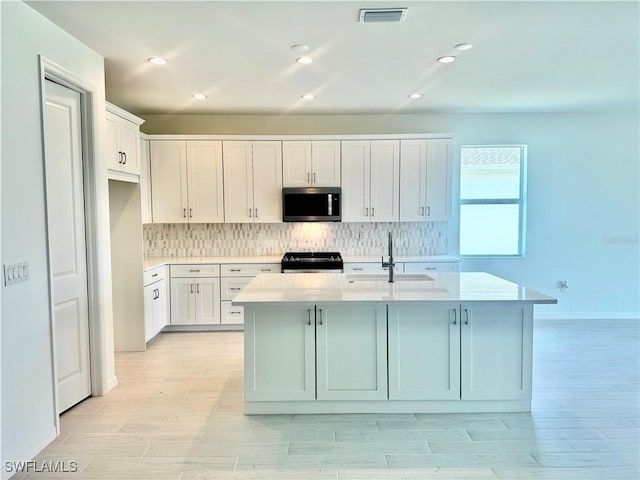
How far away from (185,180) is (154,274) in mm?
1195

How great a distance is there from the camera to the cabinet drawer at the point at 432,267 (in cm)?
489

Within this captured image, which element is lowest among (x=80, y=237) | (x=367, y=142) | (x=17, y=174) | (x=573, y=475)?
(x=573, y=475)

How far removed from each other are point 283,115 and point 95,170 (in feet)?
8.79

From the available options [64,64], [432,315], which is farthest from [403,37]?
[64,64]

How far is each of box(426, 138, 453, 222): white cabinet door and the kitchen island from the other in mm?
2312

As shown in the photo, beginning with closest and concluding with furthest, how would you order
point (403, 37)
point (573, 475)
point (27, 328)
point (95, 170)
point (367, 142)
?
point (573, 475)
point (27, 328)
point (403, 37)
point (95, 170)
point (367, 142)

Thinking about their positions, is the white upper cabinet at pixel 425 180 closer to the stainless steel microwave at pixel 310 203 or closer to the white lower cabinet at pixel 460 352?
the stainless steel microwave at pixel 310 203

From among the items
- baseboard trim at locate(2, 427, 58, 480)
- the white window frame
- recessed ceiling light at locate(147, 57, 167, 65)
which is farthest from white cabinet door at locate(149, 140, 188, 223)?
the white window frame

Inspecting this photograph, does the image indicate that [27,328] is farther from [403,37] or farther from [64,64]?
[403,37]

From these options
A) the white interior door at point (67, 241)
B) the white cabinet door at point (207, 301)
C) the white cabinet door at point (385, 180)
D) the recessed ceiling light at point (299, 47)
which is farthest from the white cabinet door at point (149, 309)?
the recessed ceiling light at point (299, 47)

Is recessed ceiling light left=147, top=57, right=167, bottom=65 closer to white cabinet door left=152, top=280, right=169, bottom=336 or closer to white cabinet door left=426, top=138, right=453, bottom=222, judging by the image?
white cabinet door left=152, top=280, right=169, bottom=336

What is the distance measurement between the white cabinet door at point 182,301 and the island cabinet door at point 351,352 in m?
Answer: 2.52

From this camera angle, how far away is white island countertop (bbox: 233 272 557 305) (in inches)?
104

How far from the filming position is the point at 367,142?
5066mm
